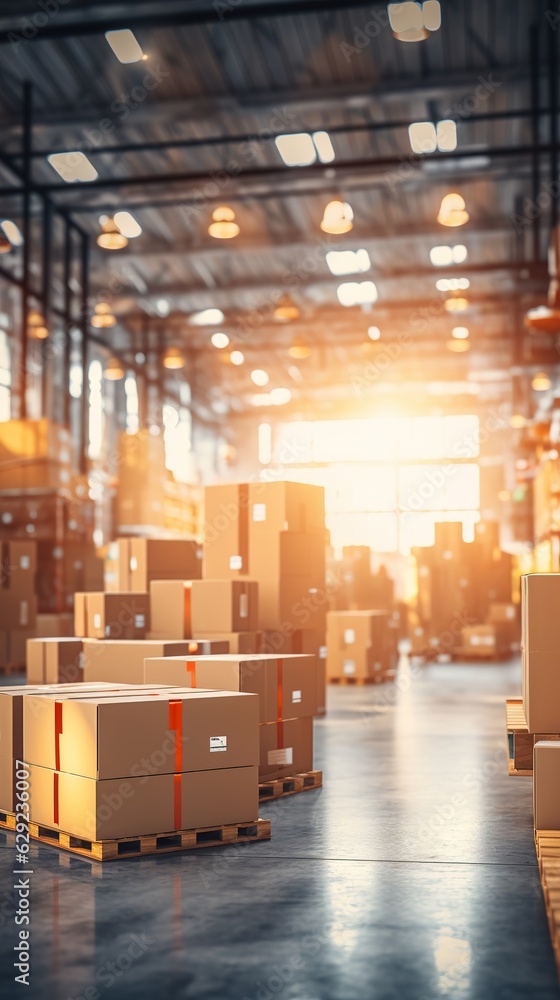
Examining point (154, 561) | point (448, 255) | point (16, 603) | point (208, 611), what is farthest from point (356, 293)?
point (208, 611)

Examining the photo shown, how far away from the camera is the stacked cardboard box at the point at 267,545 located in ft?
27.5

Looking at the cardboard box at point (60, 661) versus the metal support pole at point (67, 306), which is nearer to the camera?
the cardboard box at point (60, 661)

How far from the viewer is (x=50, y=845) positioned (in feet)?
14.6

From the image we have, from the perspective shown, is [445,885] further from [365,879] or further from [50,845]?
[50,845]

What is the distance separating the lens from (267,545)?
8414 mm

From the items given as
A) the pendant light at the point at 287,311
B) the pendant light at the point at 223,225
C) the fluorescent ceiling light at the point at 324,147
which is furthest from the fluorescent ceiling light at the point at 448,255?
the pendant light at the point at 223,225

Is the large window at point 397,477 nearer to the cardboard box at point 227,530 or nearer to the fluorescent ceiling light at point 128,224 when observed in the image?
the fluorescent ceiling light at point 128,224

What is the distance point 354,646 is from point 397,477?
55.9 ft

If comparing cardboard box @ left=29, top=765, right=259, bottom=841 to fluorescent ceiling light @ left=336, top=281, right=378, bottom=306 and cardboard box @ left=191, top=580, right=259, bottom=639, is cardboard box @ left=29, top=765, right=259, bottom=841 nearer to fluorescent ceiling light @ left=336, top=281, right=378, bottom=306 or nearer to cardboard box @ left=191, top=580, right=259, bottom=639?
cardboard box @ left=191, top=580, right=259, bottom=639

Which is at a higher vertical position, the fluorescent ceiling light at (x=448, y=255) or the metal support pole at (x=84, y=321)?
the fluorescent ceiling light at (x=448, y=255)

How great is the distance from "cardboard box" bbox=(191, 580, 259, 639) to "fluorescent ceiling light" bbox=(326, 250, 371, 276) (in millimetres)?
11010

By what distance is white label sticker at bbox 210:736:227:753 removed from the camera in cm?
452

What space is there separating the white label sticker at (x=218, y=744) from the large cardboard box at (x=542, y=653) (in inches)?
49.9

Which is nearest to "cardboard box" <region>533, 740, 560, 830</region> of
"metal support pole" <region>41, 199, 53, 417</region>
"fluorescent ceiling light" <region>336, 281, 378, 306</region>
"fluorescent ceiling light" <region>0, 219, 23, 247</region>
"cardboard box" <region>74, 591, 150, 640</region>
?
"cardboard box" <region>74, 591, 150, 640</region>
